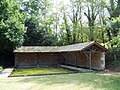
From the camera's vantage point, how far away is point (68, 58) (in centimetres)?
3053

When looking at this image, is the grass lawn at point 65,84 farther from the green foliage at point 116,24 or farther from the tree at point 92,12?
the tree at point 92,12

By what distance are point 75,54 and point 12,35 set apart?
28.0 ft

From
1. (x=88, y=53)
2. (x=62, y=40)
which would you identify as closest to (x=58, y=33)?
(x=62, y=40)

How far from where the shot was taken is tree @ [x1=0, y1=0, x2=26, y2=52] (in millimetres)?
26188

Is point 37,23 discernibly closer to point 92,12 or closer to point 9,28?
point 92,12

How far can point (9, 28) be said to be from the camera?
88.3 ft

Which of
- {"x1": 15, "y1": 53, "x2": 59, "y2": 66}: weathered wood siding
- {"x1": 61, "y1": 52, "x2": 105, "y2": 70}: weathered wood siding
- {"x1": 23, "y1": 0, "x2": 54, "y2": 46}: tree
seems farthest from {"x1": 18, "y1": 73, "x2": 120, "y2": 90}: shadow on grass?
{"x1": 23, "y1": 0, "x2": 54, "y2": 46}: tree

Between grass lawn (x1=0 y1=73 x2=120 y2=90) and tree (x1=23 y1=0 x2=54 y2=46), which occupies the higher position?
tree (x1=23 y1=0 x2=54 y2=46)

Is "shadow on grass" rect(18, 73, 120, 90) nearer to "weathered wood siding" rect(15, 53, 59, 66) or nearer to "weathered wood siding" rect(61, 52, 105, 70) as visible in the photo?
"weathered wood siding" rect(61, 52, 105, 70)

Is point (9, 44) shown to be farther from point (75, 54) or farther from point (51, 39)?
point (51, 39)

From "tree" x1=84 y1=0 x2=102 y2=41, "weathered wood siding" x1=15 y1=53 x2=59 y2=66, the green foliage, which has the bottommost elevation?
"weathered wood siding" x1=15 y1=53 x2=59 y2=66

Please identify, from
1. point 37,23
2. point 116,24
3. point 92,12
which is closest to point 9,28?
point 37,23

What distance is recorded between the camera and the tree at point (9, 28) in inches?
1031

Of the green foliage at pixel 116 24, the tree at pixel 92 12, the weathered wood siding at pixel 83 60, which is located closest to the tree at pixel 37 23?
the weathered wood siding at pixel 83 60
